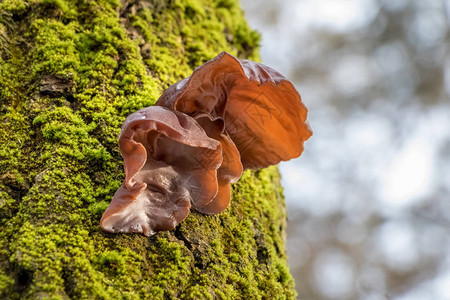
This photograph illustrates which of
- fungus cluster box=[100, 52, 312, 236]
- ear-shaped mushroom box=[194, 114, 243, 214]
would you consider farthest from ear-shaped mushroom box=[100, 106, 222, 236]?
ear-shaped mushroom box=[194, 114, 243, 214]

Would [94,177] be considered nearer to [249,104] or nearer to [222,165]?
[222,165]

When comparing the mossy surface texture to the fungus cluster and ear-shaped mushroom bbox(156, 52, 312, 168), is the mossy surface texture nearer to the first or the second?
the fungus cluster

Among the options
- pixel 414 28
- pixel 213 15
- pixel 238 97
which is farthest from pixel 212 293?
pixel 414 28

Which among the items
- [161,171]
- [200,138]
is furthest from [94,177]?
[200,138]

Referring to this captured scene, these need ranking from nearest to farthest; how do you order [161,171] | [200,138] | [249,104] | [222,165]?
[200,138] < [161,171] < [222,165] < [249,104]

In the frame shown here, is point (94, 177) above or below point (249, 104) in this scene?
below

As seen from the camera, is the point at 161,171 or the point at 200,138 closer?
the point at 200,138

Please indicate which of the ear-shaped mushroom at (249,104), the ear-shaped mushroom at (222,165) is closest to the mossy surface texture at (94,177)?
the ear-shaped mushroom at (222,165)

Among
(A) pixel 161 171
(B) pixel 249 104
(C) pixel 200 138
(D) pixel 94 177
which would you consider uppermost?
(B) pixel 249 104
